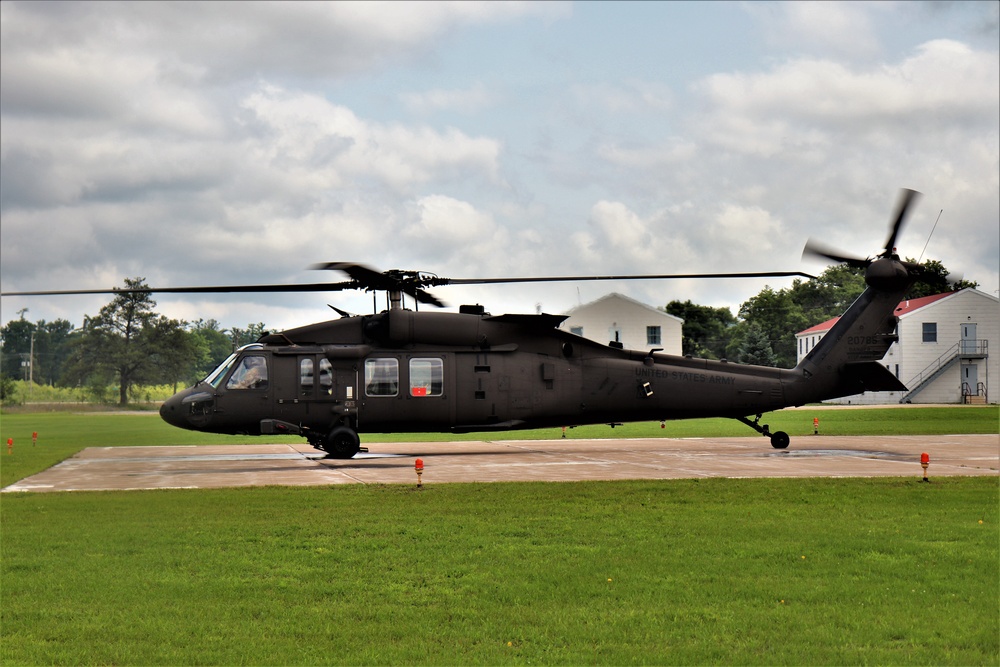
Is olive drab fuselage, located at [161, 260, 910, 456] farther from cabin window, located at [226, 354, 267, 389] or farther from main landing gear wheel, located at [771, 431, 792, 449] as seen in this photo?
main landing gear wheel, located at [771, 431, 792, 449]

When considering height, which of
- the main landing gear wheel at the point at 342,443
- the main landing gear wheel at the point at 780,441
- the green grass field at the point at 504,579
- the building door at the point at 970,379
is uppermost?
the building door at the point at 970,379

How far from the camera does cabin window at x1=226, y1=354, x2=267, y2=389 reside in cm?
2634

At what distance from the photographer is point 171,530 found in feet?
46.8

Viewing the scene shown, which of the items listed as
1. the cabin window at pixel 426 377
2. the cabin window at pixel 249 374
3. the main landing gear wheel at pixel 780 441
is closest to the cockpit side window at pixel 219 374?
the cabin window at pixel 249 374

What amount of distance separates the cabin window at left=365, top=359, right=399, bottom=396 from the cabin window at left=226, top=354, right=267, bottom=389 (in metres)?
2.96

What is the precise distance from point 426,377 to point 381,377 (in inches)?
52.6

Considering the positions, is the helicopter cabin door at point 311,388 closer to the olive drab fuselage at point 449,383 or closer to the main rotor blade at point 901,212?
the olive drab fuselage at point 449,383

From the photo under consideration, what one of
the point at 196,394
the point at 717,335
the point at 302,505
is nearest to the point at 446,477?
the point at 302,505

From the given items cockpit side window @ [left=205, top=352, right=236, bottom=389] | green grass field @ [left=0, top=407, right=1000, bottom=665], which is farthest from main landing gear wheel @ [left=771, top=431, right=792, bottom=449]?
cockpit side window @ [left=205, top=352, right=236, bottom=389]

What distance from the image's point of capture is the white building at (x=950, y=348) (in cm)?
8331

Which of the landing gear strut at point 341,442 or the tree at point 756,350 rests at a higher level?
the tree at point 756,350

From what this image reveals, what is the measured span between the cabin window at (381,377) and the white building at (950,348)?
67.3 meters

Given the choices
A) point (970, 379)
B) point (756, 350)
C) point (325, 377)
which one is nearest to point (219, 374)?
point (325, 377)

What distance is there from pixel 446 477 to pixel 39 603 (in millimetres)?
13330
